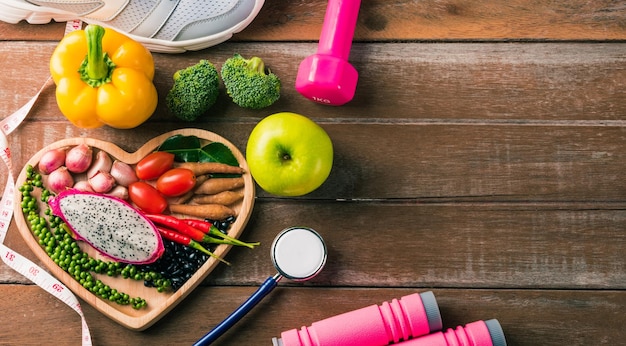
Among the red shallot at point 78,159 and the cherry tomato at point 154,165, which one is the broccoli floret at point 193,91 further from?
the red shallot at point 78,159

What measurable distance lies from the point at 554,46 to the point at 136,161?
1.25 meters

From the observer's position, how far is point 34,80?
6.95 feet

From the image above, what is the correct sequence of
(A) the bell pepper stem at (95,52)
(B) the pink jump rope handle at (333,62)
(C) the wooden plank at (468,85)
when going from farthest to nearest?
(C) the wooden plank at (468,85) < (B) the pink jump rope handle at (333,62) < (A) the bell pepper stem at (95,52)

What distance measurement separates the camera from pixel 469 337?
187 cm

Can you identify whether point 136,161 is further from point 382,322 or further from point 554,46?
point 554,46

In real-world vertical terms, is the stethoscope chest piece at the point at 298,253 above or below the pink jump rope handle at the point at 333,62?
below

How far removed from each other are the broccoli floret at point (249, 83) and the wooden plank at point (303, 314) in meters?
0.53

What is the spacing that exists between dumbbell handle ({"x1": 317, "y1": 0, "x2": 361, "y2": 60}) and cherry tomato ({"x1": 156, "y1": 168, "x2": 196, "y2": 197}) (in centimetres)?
50

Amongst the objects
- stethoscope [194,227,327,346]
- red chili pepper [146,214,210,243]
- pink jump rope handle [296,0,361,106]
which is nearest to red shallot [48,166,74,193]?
red chili pepper [146,214,210,243]

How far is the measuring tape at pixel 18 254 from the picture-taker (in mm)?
2012

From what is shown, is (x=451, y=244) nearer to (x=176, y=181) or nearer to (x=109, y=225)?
(x=176, y=181)

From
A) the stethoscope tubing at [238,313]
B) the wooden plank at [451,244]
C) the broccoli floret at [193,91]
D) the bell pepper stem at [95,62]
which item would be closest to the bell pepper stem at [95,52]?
the bell pepper stem at [95,62]

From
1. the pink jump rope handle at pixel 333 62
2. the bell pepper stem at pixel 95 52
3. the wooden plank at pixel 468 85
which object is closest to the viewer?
the bell pepper stem at pixel 95 52

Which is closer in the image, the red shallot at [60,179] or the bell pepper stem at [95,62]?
the bell pepper stem at [95,62]
